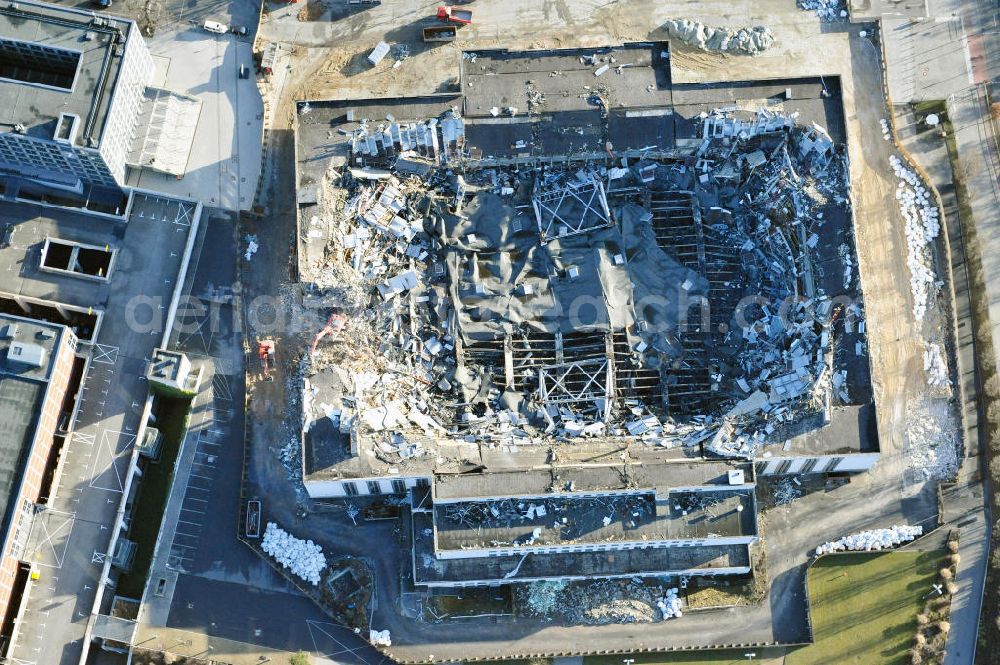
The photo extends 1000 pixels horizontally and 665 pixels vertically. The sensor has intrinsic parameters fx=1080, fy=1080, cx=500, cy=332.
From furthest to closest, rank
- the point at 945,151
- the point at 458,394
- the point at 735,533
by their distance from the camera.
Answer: the point at 945,151 → the point at 458,394 → the point at 735,533

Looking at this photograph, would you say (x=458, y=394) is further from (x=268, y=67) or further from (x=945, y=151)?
(x=945, y=151)

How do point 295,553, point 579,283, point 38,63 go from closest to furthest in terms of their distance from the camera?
point 295,553
point 579,283
point 38,63

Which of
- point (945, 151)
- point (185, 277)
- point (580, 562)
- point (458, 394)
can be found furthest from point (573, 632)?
point (945, 151)

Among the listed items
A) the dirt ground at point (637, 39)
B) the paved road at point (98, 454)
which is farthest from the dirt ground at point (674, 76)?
the paved road at point (98, 454)

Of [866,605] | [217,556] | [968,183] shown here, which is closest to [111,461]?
[217,556]

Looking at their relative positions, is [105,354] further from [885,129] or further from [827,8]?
[827,8]

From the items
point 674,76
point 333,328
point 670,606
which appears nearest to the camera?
point 670,606

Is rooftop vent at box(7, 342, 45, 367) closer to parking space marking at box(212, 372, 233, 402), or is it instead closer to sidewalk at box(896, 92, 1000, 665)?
parking space marking at box(212, 372, 233, 402)
